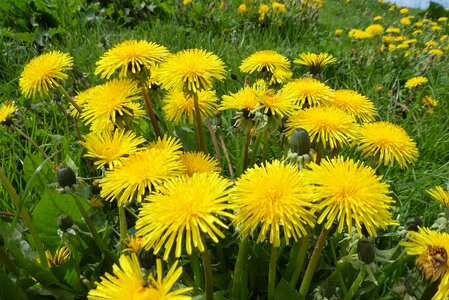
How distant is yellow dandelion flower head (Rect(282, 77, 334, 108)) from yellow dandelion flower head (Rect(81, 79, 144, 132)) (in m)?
0.46

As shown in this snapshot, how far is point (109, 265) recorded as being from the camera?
1.24 metres

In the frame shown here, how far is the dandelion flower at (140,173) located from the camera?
3.25 ft

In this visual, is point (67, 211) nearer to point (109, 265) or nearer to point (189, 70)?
point (109, 265)

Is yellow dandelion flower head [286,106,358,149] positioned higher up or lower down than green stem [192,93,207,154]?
higher up

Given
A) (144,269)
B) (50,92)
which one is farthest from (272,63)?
(144,269)

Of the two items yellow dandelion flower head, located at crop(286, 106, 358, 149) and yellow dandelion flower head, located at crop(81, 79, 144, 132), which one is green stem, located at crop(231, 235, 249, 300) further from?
yellow dandelion flower head, located at crop(81, 79, 144, 132)

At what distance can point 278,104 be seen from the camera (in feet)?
4.07

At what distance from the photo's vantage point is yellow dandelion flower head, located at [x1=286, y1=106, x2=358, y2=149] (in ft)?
3.73

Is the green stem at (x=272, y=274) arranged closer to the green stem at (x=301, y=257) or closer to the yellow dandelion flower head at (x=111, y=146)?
the green stem at (x=301, y=257)

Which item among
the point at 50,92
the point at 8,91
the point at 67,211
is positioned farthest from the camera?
the point at 8,91

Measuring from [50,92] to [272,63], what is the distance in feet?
2.45

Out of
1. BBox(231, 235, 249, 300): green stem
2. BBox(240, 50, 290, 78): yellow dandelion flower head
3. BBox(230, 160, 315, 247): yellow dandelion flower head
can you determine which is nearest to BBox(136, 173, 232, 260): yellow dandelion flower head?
BBox(230, 160, 315, 247): yellow dandelion flower head

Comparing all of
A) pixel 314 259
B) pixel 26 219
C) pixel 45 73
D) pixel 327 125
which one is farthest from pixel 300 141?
pixel 45 73

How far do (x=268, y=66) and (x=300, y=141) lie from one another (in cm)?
58
